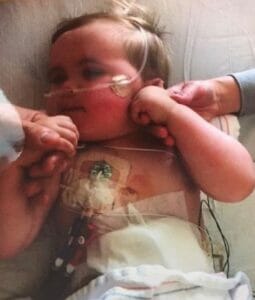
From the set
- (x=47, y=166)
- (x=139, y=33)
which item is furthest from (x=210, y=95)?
(x=47, y=166)

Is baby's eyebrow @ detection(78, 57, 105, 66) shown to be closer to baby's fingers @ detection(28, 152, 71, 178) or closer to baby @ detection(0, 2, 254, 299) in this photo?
baby @ detection(0, 2, 254, 299)

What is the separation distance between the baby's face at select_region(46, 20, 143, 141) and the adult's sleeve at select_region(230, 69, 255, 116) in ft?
0.51

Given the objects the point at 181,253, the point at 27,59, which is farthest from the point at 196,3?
the point at 181,253

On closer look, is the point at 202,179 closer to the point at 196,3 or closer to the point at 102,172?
the point at 102,172

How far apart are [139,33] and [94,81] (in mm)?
82

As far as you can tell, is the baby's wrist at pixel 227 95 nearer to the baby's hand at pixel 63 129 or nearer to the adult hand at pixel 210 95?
the adult hand at pixel 210 95

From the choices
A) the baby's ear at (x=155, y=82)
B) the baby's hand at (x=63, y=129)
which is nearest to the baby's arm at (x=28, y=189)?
the baby's hand at (x=63, y=129)

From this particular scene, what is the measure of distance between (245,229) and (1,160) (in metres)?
0.31

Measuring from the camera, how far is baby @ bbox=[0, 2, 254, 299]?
2.37ft

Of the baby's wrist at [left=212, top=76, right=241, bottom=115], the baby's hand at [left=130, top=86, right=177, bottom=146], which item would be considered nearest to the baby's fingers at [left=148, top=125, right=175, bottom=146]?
the baby's hand at [left=130, top=86, right=177, bottom=146]

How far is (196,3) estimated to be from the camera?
889mm

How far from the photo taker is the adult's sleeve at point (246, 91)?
841 mm

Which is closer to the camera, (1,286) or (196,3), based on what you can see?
(1,286)

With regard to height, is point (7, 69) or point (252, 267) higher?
point (7, 69)
